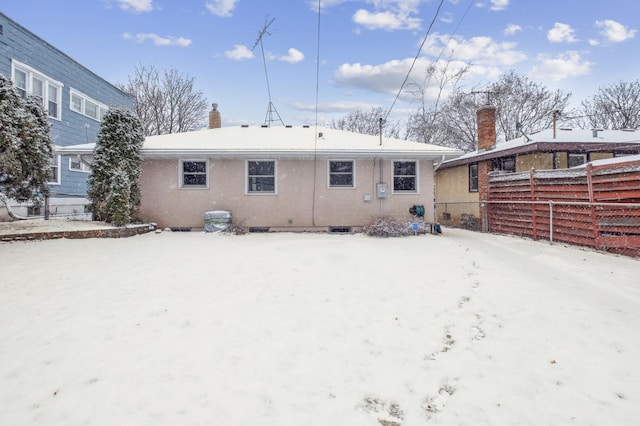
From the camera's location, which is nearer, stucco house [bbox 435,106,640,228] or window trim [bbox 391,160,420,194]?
window trim [bbox 391,160,420,194]

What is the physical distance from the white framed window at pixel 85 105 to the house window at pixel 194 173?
5.80 meters

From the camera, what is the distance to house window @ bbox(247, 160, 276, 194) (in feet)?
37.1

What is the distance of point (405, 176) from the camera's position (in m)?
11.5

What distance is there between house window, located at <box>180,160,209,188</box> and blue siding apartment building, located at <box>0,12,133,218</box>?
418cm

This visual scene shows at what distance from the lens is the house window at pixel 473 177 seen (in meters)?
14.4

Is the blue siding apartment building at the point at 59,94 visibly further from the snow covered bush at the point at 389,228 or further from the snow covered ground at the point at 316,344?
the snow covered bush at the point at 389,228

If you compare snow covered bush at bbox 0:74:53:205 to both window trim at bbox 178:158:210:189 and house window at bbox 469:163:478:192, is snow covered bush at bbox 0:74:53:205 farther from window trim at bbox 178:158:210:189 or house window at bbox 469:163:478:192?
house window at bbox 469:163:478:192

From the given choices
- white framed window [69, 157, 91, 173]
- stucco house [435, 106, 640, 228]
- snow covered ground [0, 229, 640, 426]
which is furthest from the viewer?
white framed window [69, 157, 91, 173]

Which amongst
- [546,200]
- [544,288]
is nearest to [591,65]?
[546,200]

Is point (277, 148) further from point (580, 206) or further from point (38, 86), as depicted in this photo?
point (38, 86)

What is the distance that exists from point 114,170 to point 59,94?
22.8 ft

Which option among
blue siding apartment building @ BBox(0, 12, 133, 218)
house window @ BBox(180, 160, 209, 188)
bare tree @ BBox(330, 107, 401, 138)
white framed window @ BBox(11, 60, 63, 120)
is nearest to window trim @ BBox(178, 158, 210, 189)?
house window @ BBox(180, 160, 209, 188)

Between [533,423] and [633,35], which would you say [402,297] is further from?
[633,35]

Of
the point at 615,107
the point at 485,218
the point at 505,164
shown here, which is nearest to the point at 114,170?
the point at 485,218
